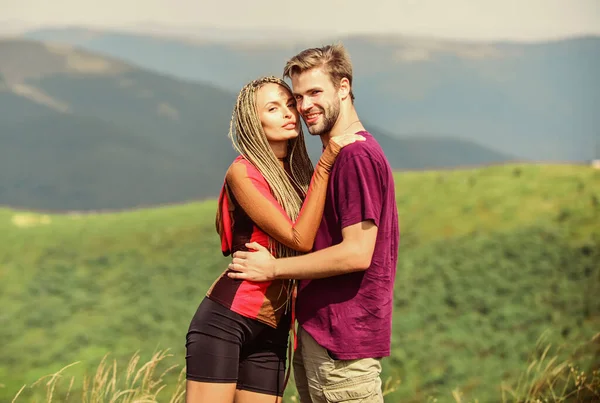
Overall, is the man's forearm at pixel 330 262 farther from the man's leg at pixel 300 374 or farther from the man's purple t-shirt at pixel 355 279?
the man's leg at pixel 300 374

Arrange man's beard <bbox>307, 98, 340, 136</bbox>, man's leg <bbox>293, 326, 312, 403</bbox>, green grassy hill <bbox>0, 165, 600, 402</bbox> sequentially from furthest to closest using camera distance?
green grassy hill <bbox>0, 165, 600, 402</bbox> < man's leg <bbox>293, 326, 312, 403</bbox> < man's beard <bbox>307, 98, 340, 136</bbox>

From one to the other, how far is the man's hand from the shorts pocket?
0.50 meters

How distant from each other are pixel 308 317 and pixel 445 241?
9.09m

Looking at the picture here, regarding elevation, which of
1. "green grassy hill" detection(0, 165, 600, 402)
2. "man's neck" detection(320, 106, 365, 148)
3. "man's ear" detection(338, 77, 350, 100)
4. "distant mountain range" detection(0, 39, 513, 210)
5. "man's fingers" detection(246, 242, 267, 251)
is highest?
"distant mountain range" detection(0, 39, 513, 210)

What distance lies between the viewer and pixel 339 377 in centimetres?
292

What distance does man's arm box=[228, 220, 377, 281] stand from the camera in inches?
111

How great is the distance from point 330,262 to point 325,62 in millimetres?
811

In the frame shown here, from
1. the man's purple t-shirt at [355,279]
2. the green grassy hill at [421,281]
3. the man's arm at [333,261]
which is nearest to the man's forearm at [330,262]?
the man's arm at [333,261]

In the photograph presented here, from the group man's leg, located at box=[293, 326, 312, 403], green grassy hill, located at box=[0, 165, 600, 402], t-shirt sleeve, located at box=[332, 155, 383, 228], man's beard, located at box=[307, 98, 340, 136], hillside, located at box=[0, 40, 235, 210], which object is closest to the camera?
t-shirt sleeve, located at box=[332, 155, 383, 228]

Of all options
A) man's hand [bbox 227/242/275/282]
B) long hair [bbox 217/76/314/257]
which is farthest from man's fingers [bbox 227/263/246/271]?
long hair [bbox 217/76/314/257]

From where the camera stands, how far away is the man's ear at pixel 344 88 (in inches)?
120

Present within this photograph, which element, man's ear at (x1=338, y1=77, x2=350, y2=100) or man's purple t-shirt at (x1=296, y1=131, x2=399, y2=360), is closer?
man's purple t-shirt at (x1=296, y1=131, x2=399, y2=360)

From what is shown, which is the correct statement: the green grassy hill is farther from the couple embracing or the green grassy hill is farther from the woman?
the couple embracing

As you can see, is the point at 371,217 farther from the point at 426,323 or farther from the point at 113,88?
the point at 113,88
